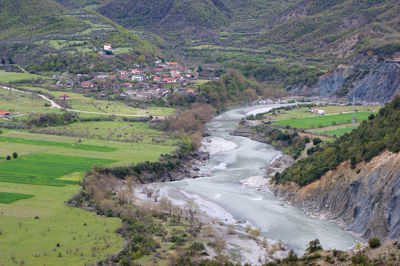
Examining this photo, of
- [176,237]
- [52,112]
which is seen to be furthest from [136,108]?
[176,237]

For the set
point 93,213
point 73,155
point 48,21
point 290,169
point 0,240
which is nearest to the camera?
point 0,240

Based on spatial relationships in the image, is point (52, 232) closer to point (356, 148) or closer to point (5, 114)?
point (356, 148)

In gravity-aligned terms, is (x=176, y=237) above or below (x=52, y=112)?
below

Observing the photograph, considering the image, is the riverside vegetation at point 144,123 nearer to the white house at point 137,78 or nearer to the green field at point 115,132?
the green field at point 115,132

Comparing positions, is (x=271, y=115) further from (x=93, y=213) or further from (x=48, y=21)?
(x=48, y=21)

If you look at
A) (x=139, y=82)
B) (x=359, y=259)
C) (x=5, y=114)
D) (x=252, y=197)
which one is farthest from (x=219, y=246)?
(x=139, y=82)
